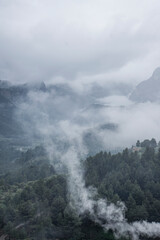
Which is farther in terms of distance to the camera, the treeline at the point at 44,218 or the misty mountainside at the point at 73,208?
the misty mountainside at the point at 73,208

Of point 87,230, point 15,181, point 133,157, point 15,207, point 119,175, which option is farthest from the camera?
point 15,181

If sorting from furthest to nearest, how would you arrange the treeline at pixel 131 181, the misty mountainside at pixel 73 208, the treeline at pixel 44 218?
1. the treeline at pixel 131 181
2. the misty mountainside at pixel 73 208
3. the treeline at pixel 44 218

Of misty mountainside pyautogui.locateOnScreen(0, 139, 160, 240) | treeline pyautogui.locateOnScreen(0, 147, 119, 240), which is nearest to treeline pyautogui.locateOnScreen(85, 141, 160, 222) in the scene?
misty mountainside pyautogui.locateOnScreen(0, 139, 160, 240)

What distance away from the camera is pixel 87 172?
207 feet

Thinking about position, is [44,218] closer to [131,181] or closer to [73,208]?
[73,208]

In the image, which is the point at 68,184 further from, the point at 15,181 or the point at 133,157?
the point at 15,181

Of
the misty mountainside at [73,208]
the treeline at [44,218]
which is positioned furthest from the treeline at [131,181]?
the treeline at [44,218]

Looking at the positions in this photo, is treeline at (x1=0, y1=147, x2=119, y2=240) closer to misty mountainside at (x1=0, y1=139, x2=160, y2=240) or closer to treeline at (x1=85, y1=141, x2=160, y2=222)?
misty mountainside at (x1=0, y1=139, x2=160, y2=240)

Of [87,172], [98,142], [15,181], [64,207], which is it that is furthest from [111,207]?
[98,142]

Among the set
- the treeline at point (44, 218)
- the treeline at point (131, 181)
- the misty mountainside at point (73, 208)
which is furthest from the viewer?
the treeline at point (131, 181)

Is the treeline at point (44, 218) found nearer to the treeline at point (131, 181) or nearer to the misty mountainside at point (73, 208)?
the misty mountainside at point (73, 208)

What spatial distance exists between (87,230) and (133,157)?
23813 millimetres

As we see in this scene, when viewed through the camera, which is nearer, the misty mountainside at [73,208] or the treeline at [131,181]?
the misty mountainside at [73,208]

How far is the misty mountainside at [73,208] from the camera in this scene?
43.0 meters
